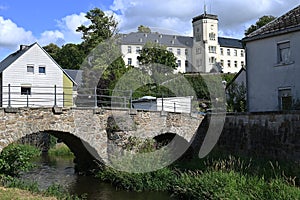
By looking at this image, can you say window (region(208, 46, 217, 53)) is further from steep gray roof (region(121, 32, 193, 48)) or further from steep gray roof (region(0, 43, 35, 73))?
steep gray roof (region(0, 43, 35, 73))

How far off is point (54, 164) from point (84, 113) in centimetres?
766

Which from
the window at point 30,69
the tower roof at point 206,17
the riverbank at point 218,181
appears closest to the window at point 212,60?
the tower roof at point 206,17

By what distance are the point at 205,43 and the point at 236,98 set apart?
53436 millimetres

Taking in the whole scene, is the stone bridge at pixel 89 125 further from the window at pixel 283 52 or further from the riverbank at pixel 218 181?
the window at pixel 283 52

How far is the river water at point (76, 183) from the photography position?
15.0m

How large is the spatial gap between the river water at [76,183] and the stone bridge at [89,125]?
1.10 m

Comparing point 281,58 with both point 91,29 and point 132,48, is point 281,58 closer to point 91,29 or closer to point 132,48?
point 91,29

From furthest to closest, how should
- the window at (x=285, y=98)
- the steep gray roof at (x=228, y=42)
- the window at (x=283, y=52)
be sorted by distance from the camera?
the steep gray roof at (x=228, y=42)
the window at (x=283, y=52)
the window at (x=285, y=98)

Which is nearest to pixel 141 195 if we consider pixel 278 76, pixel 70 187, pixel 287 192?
pixel 70 187

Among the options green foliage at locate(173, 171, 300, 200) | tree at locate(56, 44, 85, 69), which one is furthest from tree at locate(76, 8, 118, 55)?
green foliage at locate(173, 171, 300, 200)

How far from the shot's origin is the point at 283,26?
2014 cm

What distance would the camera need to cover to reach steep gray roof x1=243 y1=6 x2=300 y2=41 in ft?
64.3

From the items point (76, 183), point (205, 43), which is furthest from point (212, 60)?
point (76, 183)

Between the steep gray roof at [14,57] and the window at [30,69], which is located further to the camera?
the window at [30,69]
